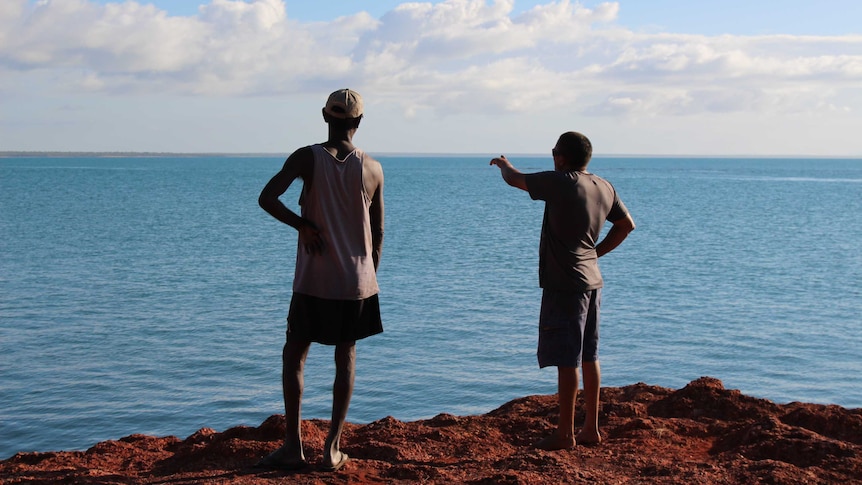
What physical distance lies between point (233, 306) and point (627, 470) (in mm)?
14159

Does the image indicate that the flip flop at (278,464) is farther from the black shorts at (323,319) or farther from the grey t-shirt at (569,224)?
the grey t-shirt at (569,224)

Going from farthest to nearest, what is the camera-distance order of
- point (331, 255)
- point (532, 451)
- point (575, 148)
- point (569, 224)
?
point (575, 148)
point (569, 224)
point (532, 451)
point (331, 255)

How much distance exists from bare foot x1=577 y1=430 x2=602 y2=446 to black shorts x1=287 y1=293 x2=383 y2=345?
161 cm

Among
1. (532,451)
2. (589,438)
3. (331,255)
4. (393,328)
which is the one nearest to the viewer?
(331,255)

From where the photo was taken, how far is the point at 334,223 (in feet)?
16.5

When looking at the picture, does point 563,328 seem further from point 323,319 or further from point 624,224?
point 323,319

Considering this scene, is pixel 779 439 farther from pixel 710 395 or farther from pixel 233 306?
pixel 233 306

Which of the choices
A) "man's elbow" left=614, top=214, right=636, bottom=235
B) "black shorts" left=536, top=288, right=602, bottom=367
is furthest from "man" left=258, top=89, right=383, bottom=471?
"man's elbow" left=614, top=214, right=636, bottom=235

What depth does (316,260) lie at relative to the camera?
501cm

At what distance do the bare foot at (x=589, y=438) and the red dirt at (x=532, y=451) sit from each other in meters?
0.08

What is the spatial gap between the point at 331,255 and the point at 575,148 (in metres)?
1.60

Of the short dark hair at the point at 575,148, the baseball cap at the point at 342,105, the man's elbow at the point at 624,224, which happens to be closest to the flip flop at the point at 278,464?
the baseball cap at the point at 342,105

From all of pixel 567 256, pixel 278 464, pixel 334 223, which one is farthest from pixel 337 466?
pixel 567 256

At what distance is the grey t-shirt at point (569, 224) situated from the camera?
5.43 m
